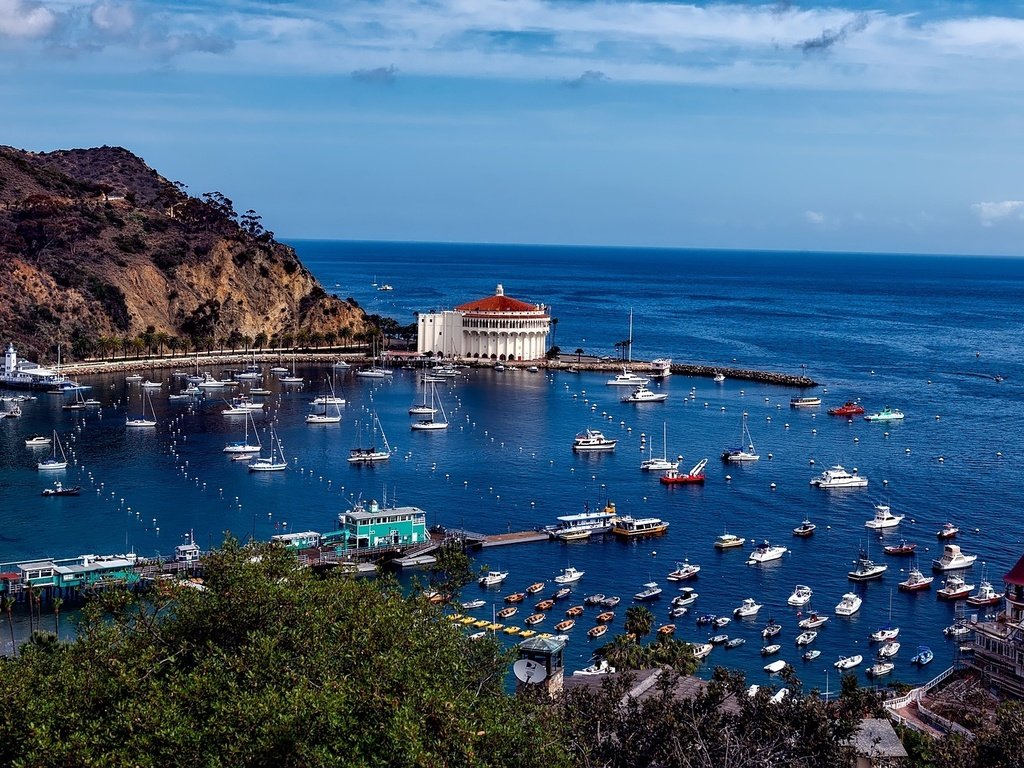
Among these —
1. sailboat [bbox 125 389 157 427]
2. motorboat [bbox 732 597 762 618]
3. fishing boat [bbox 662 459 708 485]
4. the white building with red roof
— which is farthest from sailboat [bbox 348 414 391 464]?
the white building with red roof

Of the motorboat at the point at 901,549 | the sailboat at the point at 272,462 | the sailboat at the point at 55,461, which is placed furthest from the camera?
the sailboat at the point at 272,462

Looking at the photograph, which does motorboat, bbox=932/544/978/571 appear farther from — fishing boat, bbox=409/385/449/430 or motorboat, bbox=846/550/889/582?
fishing boat, bbox=409/385/449/430

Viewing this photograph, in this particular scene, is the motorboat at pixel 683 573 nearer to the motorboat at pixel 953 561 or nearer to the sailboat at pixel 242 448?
the motorboat at pixel 953 561

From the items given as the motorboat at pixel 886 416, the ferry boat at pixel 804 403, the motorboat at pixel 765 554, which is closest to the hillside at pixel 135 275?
the ferry boat at pixel 804 403

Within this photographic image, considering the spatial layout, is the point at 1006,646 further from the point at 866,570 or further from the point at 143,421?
the point at 143,421

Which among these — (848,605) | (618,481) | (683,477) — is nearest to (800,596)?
(848,605)

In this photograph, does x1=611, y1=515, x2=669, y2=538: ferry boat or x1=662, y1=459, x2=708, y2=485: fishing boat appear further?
x1=662, y1=459, x2=708, y2=485: fishing boat
